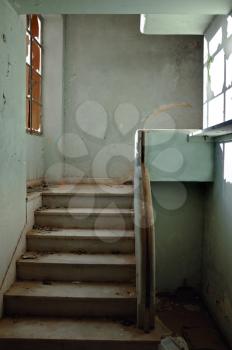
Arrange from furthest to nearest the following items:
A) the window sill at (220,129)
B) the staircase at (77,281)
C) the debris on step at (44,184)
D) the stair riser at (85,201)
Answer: the debris on step at (44,184) < the stair riser at (85,201) < the staircase at (77,281) < the window sill at (220,129)

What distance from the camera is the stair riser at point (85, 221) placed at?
15.8 feet

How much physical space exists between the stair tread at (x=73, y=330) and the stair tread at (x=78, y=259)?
652 millimetres

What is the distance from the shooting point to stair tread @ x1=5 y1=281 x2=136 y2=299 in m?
3.79

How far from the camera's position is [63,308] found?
149 inches

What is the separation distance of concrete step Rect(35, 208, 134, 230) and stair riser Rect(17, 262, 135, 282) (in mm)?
756

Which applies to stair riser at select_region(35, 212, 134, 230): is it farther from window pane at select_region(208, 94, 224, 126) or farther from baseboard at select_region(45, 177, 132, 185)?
baseboard at select_region(45, 177, 132, 185)

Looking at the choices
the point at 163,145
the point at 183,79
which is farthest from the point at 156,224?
the point at 183,79

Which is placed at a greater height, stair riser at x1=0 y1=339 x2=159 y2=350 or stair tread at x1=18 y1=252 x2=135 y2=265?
stair tread at x1=18 y1=252 x2=135 y2=265

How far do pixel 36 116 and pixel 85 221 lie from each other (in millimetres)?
2435

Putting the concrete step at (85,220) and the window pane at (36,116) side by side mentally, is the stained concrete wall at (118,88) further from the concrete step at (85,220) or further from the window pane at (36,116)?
the concrete step at (85,220)

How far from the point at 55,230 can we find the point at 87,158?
2509 mm

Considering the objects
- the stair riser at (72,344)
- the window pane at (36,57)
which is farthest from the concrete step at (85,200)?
the window pane at (36,57)

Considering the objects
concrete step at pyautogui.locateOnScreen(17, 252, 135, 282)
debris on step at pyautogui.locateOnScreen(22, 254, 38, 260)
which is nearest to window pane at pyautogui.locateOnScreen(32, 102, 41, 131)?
debris on step at pyautogui.locateOnScreen(22, 254, 38, 260)

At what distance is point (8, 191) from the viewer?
3.78 m
